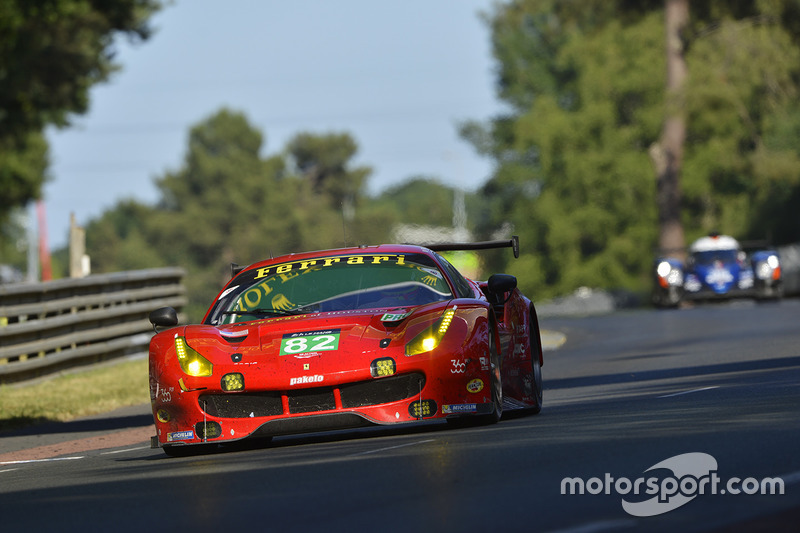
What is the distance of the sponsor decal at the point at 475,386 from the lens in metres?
8.90

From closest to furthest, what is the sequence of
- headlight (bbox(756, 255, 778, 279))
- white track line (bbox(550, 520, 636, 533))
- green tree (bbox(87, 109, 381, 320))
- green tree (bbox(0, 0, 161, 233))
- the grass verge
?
white track line (bbox(550, 520, 636, 533)) → the grass verge → green tree (bbox(0, 0, 161, 233)) → headlight (bbox(756, 255, 778, 279)) → green tree (bbox(87, 109, 381, 320))

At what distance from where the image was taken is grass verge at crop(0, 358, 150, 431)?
46.7ft

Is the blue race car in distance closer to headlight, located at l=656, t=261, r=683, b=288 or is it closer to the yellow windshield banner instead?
headlight, located at l=656, t=261, r=683, b=288

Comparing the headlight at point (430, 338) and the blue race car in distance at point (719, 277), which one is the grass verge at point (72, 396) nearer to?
the headlight at point (430, 338)

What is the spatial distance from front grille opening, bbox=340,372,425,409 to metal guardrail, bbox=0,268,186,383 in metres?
8.74

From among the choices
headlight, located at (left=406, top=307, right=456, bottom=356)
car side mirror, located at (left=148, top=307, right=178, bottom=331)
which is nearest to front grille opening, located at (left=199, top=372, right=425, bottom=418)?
headlight, located at (left=406, top=307, right=456, bottom=356)

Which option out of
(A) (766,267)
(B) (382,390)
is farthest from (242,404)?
(A) (766,267)

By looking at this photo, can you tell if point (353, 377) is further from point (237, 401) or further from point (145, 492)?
point (145, 492)

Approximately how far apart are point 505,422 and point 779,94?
3961cm

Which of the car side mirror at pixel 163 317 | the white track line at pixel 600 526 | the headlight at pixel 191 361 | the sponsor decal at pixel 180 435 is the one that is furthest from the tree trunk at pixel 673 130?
the white track line at pixel 600 526

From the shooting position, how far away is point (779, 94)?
47.1 metres

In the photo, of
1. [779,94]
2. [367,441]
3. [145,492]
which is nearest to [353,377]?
[367,441]

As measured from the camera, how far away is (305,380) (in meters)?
8.70

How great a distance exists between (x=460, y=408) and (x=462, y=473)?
192cm
